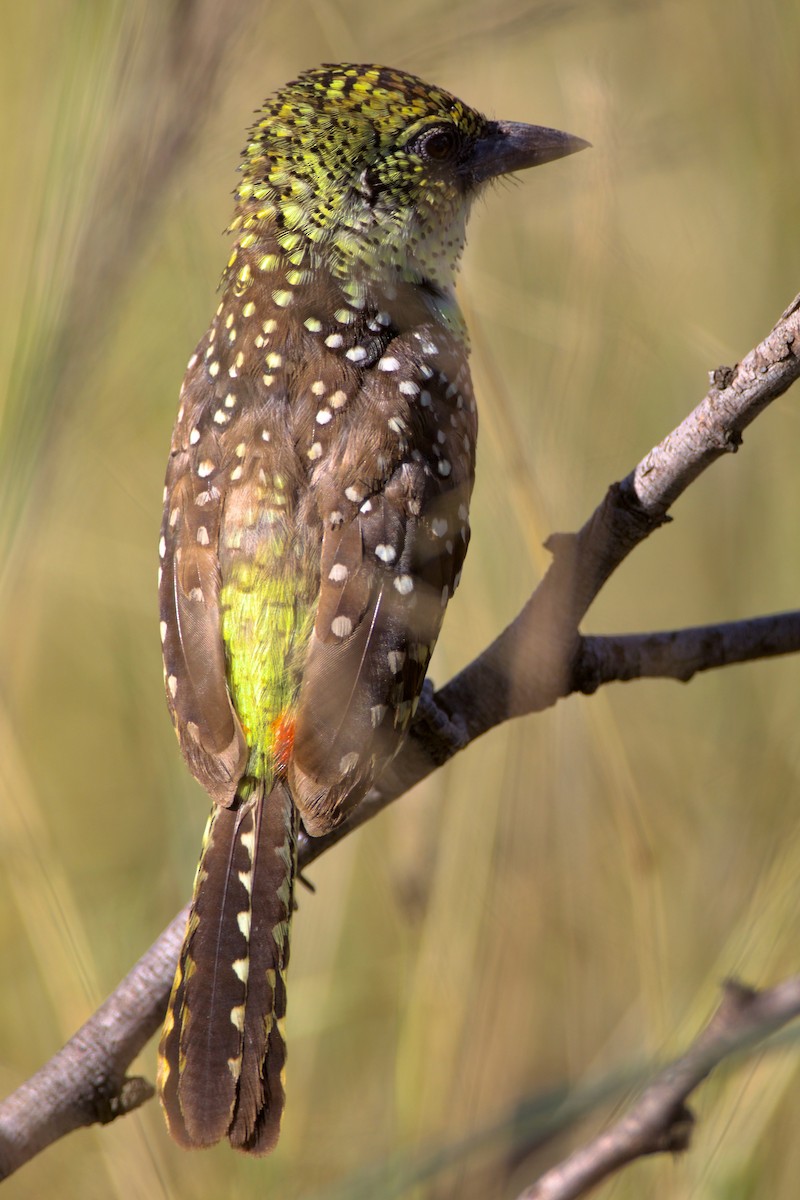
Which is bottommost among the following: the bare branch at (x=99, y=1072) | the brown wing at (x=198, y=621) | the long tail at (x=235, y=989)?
the bare branch at (x=99, y=1072)

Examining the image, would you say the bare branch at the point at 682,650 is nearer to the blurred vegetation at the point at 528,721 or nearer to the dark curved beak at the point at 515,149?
the blurred vegetation at the point at 528,721

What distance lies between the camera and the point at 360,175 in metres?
3.47

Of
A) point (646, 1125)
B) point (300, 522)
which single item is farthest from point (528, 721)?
point (646, 1125)

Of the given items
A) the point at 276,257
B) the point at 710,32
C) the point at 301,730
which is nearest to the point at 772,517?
the point at 710,32

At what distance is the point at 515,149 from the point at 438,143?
278mm

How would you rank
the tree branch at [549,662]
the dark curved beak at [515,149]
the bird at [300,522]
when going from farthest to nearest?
1. the dark curved beak at [515,149]
2. the bird at [300,522]
3. the tree branch at [549,662]

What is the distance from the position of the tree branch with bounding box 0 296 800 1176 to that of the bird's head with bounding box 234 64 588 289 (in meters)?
1.16

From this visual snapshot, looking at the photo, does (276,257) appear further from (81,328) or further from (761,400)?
(81,328)

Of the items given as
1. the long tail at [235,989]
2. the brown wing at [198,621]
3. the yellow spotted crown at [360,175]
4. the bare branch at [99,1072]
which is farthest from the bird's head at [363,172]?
the bare branch at [99,1072]

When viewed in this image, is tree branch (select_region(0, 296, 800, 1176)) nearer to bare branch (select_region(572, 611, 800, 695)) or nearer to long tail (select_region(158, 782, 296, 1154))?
bare branch (select_region(572, 611, 800, 695))

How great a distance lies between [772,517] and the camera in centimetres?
433

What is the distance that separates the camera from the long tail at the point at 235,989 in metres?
2.42

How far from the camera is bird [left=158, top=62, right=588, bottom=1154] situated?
259cm

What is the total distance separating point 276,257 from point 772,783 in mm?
2092
